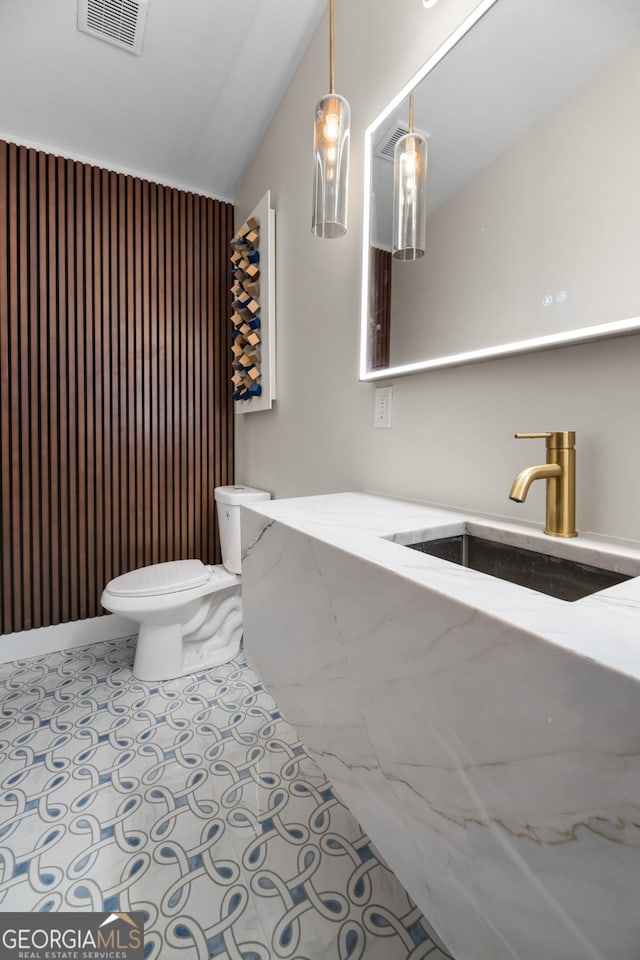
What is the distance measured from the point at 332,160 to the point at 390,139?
0.23m

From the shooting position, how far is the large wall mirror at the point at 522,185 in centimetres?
77

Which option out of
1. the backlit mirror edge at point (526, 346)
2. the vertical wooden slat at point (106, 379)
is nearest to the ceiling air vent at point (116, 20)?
the vertical wooden slat at point (106, 379)

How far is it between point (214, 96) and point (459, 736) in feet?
8.05

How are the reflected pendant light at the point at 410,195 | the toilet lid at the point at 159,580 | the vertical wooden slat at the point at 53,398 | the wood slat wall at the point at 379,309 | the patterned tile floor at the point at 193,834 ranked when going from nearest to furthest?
the patterned tile floor at the point at 193,834, the reflected pendant light at the point at 410,195, the wood slat wall at the point at 379,309, the toilet lid at the point at 159,580, the vertical wooden slat at the point at 53,398

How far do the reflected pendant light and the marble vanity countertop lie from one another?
0.70 meters

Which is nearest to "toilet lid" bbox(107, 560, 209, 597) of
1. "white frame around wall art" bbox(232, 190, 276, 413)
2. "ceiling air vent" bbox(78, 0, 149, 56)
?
Answer: "white frame around wall art" bbox(232, 190, 276, 413)

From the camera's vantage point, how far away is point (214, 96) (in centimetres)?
190

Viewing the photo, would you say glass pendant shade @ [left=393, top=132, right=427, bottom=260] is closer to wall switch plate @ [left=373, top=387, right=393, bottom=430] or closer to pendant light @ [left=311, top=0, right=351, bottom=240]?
pendant light @ [left=311, top=0, right=351, bottom=240]

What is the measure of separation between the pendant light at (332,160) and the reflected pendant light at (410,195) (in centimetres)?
15

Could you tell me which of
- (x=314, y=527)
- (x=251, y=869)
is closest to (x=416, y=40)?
(x=314, y=527)

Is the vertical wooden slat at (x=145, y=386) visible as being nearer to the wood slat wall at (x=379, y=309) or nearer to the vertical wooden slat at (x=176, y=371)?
the vertical wooden slat at (x=176, y=371)

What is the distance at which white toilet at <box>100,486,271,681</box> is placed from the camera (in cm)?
185

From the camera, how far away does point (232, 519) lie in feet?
6.98

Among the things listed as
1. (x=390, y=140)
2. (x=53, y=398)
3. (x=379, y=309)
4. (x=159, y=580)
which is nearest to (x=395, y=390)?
(x=379, y=309)
